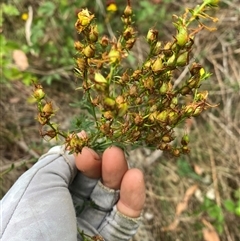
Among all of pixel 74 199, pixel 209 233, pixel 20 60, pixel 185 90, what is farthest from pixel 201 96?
pixel 20 60

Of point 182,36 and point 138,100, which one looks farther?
point 138,100

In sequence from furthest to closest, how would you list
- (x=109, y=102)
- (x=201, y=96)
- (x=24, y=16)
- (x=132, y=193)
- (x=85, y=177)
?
(x=24, y=16) < (x=85, y=177) < (x=132, y=193) < (x=201, y=96) < (x=109, y=102)

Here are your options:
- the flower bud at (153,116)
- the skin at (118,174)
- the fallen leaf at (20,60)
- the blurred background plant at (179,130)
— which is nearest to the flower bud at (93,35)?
the flower bud at (153,116)

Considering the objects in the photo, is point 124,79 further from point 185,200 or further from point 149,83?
point 185,200

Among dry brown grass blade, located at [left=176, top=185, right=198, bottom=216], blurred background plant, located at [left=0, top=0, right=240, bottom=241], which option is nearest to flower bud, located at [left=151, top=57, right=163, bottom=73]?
blurred background plant, located at [left=0, top=0, right=240, bottom=241]

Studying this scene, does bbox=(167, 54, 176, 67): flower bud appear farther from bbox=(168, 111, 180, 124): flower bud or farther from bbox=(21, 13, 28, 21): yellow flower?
bbox=(21, 13, 28, 21): yellow flower

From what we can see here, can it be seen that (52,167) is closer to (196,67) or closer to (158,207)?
(196,67)

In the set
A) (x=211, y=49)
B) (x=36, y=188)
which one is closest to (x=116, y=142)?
(x=36, y=188)
